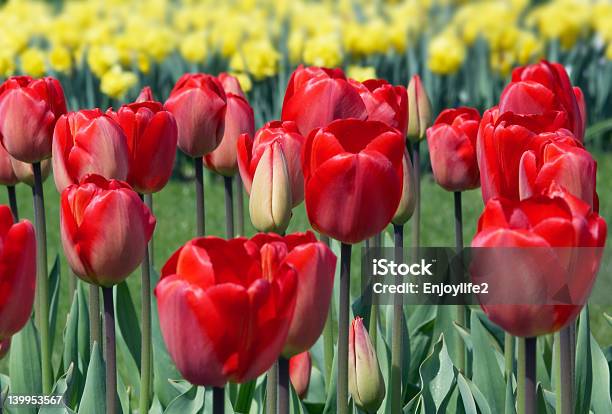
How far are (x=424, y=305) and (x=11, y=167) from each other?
1.00m

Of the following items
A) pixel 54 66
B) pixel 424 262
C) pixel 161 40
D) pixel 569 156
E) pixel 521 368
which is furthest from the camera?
pixel 161 40

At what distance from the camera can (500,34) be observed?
6.69m

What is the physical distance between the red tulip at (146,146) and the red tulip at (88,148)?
0.12ft

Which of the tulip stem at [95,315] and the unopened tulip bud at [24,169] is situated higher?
the unopened tulip bud at [24,169]

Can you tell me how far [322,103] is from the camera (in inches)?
80.1

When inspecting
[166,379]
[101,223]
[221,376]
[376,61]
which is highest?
[376,61]

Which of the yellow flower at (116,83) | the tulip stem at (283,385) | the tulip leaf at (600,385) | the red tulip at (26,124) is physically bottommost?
the tulip leaf at (600,385)

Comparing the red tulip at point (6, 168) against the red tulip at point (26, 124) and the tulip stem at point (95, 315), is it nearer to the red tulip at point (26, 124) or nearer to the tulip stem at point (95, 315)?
the red tulip at point (26, 124)

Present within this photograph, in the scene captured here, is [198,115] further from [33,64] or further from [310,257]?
[33,64]

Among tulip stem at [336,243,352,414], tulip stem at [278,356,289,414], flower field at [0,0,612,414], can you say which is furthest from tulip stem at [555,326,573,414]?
tulip stem at [278,356,289,414]

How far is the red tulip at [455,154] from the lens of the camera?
2162 mm

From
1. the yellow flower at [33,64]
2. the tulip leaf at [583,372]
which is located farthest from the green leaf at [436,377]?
the yellow flower at [33,64]

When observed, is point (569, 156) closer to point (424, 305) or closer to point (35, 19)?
point (424, 305)

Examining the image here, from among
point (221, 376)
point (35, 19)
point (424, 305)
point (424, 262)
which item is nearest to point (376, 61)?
point (35, 19)
